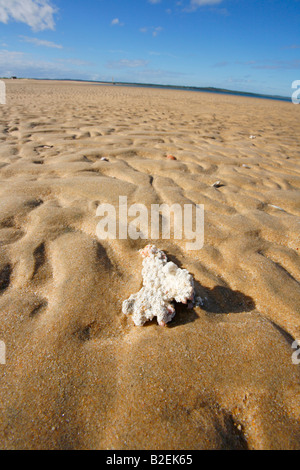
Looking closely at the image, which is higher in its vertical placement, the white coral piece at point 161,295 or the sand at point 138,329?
the white coral piece at point 161,295

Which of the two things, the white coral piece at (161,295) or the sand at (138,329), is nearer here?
the sand at (138,329)

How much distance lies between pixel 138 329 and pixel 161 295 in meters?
0.19

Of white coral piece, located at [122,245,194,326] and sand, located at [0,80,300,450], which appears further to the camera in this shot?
white coral piece, located at [122,245,194,326]

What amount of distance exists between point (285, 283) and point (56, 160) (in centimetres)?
285

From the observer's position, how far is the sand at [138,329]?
0.87 m

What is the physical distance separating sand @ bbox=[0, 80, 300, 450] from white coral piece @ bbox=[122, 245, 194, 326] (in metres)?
0.06

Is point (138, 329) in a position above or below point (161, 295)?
below

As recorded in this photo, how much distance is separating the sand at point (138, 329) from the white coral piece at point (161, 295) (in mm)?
57

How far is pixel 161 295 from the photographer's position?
122 cm

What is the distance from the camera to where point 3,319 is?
120 centimetres

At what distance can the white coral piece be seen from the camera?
3.84ft

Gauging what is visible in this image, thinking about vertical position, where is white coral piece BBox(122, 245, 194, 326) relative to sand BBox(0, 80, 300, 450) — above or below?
above

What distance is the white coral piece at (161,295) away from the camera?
3.84 feet
